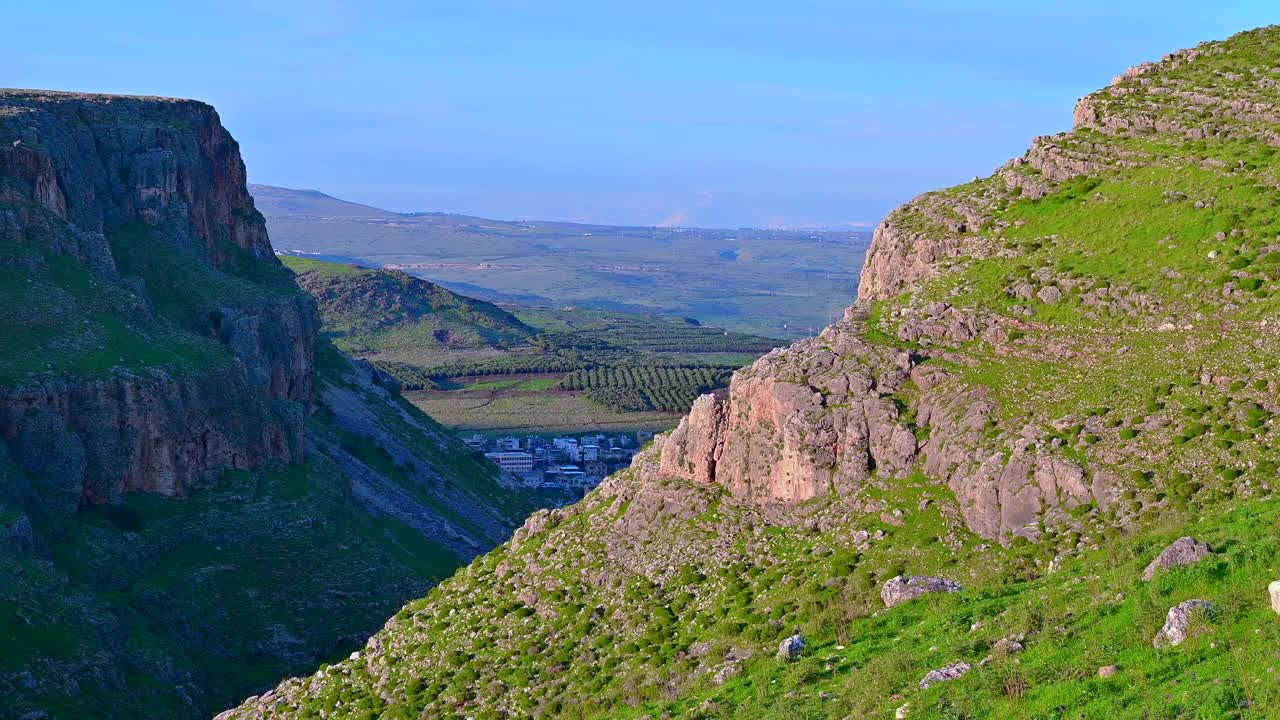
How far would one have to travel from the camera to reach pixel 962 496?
41875 mm

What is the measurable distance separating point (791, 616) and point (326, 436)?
70421 millimetres

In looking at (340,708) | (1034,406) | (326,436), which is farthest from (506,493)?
(1034,406)

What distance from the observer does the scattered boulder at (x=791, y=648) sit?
123 ft

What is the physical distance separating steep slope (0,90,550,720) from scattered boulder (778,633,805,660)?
3204 centimetres

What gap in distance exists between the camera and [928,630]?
35.3 meters

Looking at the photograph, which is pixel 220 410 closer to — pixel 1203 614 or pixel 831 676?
pixel 831 676

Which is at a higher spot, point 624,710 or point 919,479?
point 919,479

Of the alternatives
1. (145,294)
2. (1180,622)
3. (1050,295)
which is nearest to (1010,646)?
(1180,622)

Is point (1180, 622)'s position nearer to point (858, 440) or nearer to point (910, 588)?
point (910, 588)

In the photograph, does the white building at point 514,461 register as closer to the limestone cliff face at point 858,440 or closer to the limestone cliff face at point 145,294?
the limestone cliff face at point 145,294

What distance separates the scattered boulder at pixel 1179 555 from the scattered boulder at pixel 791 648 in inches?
316

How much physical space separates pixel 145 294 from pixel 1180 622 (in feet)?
234


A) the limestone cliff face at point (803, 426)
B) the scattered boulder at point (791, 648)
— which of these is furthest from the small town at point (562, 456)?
the scattered boulder at point (791, 648)

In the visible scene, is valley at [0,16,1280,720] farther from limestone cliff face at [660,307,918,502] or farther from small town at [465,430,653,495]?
small town at [465,430,653,495]
